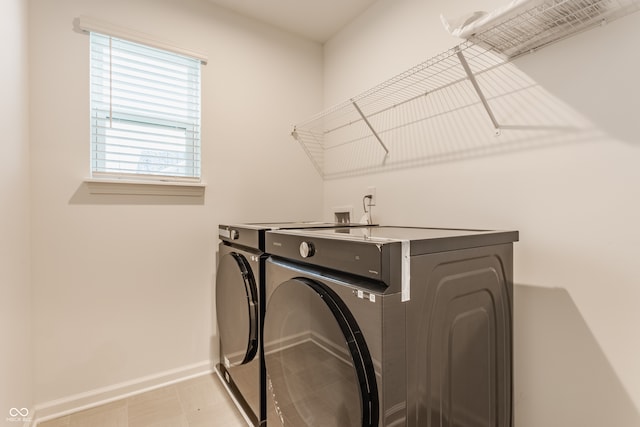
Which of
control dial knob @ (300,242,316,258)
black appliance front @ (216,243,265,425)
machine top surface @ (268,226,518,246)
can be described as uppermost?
machine top surface @ (268,226,518,246)

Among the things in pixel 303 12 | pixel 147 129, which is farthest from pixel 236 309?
pixel 303 12

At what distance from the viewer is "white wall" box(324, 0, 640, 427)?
104 cm

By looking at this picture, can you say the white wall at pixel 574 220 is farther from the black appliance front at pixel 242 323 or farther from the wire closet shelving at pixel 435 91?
the black appliance front at pixel 242 323

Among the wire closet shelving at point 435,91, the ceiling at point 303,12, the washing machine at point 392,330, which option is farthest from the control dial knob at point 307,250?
the ceiling at point 303,12

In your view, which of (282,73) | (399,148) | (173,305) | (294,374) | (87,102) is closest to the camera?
(294,374)

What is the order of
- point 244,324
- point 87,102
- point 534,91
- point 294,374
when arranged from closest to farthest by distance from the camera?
point 294,374
point 534,91
point 244,324
point 87,102

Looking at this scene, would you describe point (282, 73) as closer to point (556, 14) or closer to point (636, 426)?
point (556, 14)

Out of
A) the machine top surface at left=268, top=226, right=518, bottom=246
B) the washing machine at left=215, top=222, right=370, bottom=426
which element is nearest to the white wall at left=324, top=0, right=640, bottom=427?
the machine top surface at left=268, top=226, right=518, bottom=246

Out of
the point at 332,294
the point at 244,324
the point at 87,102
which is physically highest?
the point at 87,102

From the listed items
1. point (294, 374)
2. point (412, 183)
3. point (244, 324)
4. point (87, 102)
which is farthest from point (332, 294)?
point (87, 102)

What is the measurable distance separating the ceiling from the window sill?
4.21 ft

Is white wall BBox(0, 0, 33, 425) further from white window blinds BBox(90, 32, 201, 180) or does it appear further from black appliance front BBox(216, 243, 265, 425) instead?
black appliance front BBox(216, 243, 265, 425)

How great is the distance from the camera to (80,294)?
1745mm

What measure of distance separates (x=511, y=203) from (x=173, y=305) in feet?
6.60
